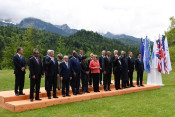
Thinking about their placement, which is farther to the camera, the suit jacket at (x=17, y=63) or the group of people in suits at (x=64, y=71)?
the suit jacket at (x=17, y=63)

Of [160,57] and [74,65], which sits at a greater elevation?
[160,57]

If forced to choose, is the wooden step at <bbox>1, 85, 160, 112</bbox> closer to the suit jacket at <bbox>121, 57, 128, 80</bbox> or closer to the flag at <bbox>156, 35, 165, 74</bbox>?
the suit jacket at <bbox>121, 57, 128, 80</bbox>

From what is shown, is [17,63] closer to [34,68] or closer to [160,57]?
[34,68]

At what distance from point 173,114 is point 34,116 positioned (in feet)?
14.5

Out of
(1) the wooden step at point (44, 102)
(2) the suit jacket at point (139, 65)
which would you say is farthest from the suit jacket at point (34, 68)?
(2) the suit jacket at point (139, 65)

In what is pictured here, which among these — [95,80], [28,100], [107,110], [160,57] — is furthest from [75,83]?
[160,57]

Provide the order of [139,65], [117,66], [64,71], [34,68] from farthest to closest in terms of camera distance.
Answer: [139,65] < [117,66] < [64,71] < [34,68]

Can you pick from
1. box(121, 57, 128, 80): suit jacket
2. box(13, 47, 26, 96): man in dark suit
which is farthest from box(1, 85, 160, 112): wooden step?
box(121, 57, 128, 80): suit jacket

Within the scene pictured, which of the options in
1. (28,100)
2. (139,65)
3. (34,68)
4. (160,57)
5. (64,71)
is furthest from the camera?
(160,57)

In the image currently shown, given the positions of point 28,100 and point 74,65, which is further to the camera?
point 74,65

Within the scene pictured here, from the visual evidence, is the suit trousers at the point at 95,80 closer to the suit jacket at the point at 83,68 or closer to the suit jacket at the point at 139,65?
the suit jacket at the point at 83,68

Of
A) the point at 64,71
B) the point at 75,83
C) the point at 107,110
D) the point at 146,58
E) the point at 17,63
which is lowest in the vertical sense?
the point at 107,110

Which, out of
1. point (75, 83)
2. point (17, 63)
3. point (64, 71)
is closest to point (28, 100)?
point (17, 63)

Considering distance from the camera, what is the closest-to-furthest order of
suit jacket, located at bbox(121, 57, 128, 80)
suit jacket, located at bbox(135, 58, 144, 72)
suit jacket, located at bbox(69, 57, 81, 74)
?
suit jacket, located at bbox(69, 57, 81, 74), suit jacket, located at bbox(121, 57, 128, 80), suit jacket, located at bbox(135, 58, 144, 72)
